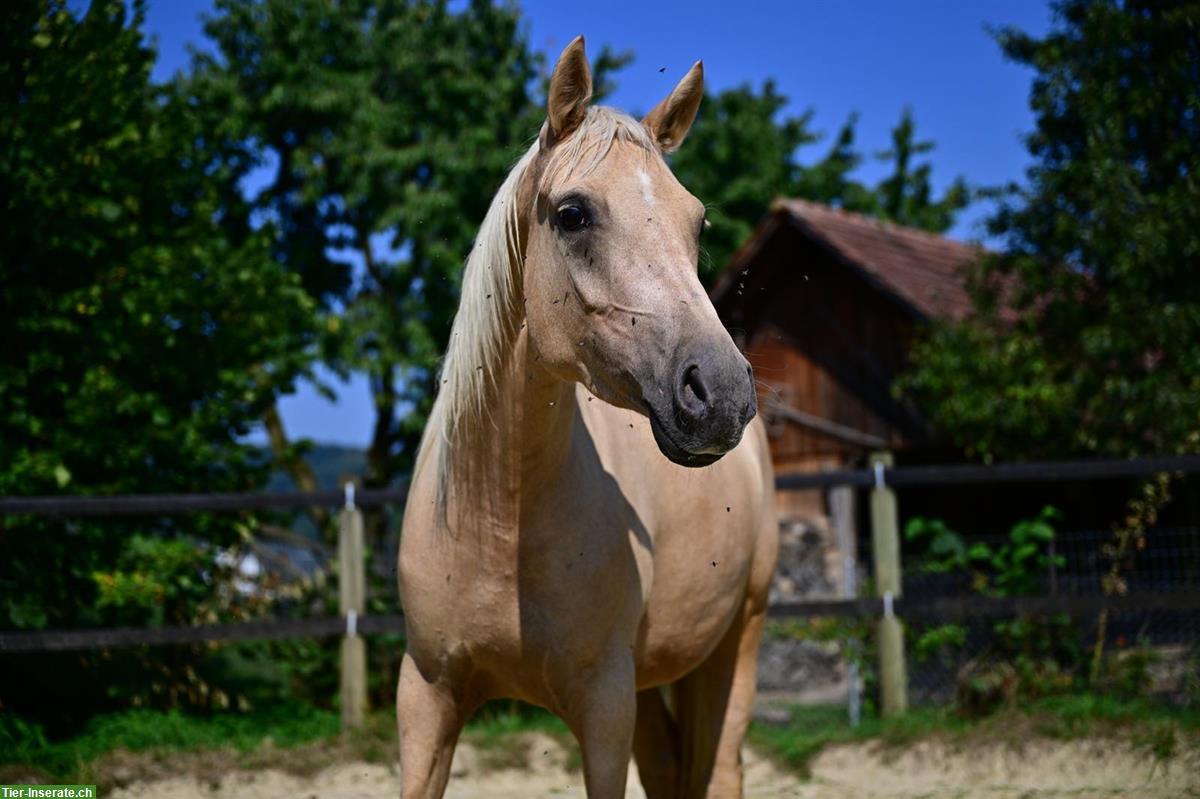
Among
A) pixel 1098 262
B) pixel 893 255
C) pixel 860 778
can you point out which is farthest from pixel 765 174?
pixel 860 778

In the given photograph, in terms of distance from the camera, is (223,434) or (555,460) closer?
(555,460)

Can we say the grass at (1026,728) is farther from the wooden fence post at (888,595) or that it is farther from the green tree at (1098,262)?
the green tree at (1098,262)

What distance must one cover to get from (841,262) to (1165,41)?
504 centimetres

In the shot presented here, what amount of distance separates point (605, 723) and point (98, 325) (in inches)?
199

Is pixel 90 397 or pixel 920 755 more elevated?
pixel 90 397

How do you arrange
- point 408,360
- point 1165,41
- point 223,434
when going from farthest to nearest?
point 408,360 → point 1165,41 → point 223,434

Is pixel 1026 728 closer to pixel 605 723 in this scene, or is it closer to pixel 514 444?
pixel 605 723

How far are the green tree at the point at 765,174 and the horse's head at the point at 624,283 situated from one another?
13854mm

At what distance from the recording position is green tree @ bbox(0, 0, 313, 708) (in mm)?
6121

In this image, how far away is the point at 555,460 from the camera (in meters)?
2.58

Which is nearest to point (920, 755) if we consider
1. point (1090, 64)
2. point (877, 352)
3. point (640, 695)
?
point (640, 695)

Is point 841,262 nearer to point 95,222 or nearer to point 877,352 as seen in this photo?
point 877,352

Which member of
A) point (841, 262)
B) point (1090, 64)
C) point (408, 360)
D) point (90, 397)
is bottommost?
point (90, 397)

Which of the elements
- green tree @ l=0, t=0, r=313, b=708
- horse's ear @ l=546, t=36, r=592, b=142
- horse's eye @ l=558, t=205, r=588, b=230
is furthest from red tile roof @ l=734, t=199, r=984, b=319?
horse's eye @ l=558, t=205, r=588, b=230
